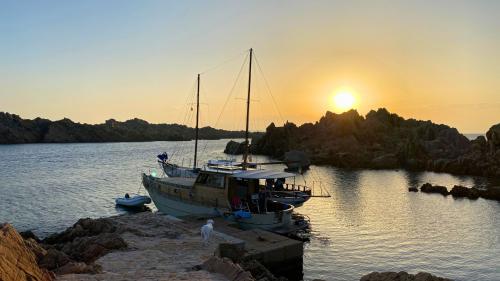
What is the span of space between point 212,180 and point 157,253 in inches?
545

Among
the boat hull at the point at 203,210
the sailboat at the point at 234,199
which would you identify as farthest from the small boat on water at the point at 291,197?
the boat hull at the point at 203,210

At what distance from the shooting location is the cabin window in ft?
107

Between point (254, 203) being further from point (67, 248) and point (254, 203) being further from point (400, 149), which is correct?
point (400, 149)

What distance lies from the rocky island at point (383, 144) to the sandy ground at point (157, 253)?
2784 inches

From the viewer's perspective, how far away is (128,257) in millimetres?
18797

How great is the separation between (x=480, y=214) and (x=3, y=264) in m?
45.1

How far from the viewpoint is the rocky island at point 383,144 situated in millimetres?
88044

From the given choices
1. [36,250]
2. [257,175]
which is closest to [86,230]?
[36,250]

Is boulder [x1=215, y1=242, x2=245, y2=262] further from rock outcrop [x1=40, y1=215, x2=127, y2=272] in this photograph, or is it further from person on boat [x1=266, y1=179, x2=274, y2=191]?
person on boat [x1=266, y1=179, x2=274, y2=191]

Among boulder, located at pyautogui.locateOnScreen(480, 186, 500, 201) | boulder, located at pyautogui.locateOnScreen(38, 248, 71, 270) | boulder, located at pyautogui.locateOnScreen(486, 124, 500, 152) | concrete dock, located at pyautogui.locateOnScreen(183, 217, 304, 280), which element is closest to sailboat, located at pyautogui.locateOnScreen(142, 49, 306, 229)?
concrete dock, located at pyautogui.locateOnScreen(183, 217, 304, 280)

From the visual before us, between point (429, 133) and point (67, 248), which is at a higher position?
point (429, 133)

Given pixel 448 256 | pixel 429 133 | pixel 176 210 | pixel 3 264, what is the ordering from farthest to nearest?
pixel 429 133 < pixel 176 210 < pixel 448 256 < pixel 3 264

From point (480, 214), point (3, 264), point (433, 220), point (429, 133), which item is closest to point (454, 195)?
point (480, 214)

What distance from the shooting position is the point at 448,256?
98.0 ft
